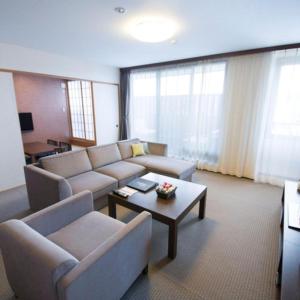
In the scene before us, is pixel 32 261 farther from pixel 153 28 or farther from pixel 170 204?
pixel 153 28

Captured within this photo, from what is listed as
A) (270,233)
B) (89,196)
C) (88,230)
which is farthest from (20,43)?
(270,233)

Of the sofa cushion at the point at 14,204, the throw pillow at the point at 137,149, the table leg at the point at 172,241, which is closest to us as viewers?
the table leg at the point at 172,241

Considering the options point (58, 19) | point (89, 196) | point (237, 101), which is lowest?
point (89, 196)

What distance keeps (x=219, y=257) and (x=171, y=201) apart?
0.70 meters

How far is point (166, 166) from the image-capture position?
3.23 metres

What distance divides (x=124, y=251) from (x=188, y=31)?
2.71 m

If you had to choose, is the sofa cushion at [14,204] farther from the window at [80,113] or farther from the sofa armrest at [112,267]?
the window at [80,113]

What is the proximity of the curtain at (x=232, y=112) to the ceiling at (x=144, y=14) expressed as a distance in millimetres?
450

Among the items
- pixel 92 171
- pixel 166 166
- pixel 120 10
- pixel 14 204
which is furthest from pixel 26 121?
pixel 120 10

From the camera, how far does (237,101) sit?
3.62 m

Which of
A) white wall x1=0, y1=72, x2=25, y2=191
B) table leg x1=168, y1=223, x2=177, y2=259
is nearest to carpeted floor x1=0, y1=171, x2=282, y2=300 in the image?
table leg x1=168, y1=223, x2=177, y2=259

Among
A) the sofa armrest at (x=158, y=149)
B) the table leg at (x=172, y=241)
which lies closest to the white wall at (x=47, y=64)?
the sofa armrest at (x=158, y=149)

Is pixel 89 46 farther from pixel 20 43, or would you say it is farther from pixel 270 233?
pixel 270 233

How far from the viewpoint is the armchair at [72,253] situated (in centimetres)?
98
